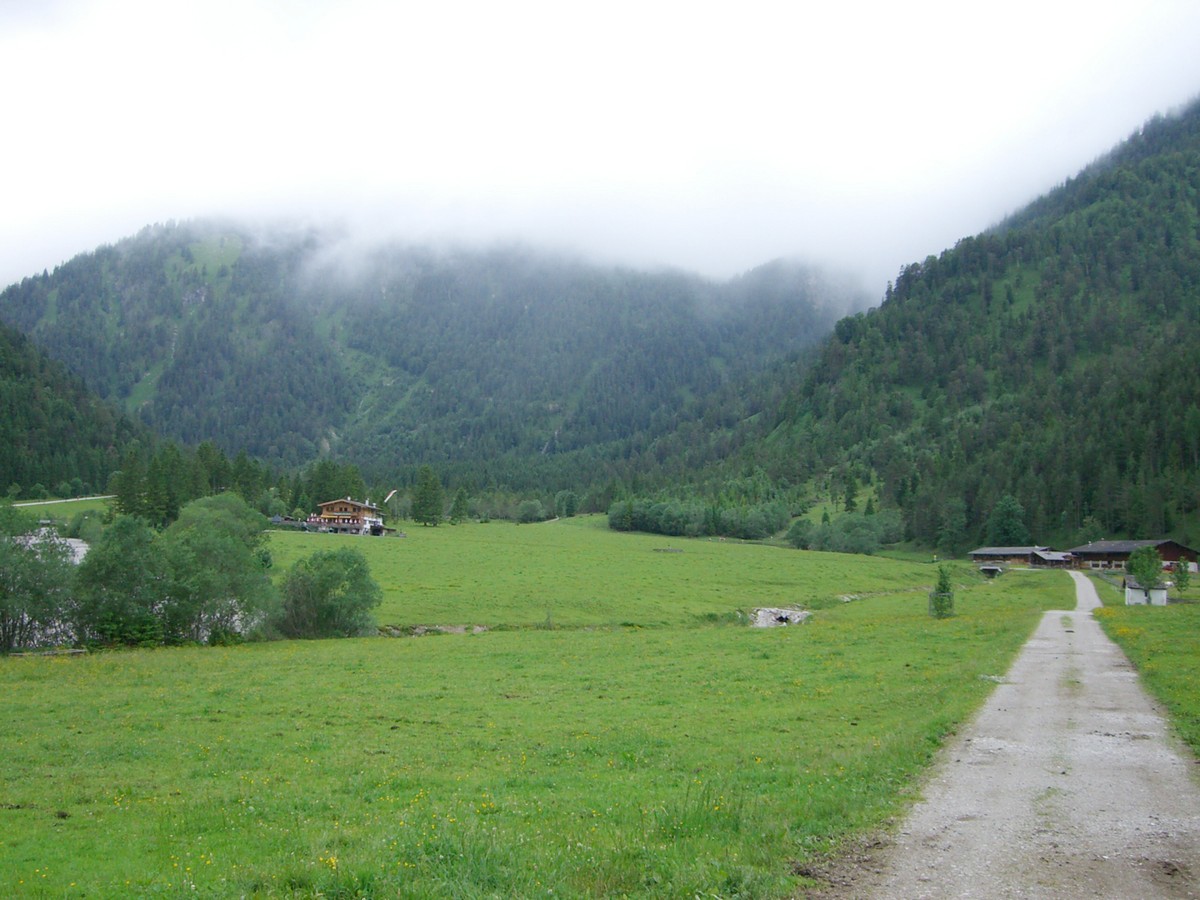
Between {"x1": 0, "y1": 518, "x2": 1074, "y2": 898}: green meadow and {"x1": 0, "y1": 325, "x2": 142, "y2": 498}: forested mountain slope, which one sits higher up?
{"x1": 0, "y1": 325, "x2": 142, "y2": 498}: forested mountain slope

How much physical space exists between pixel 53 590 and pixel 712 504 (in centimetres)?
15838

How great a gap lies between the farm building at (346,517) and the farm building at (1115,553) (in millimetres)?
120885

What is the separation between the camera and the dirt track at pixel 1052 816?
970 cm

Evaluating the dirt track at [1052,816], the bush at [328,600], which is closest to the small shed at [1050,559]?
the bush at [328,600]

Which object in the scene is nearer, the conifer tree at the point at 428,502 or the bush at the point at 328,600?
the bush at the point at 328,600

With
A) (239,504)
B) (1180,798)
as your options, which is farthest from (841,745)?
(239,504)

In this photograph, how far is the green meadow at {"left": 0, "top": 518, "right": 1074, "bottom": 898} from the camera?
34.2ft

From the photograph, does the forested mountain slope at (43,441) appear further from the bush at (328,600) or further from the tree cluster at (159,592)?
the bush at (328,600)

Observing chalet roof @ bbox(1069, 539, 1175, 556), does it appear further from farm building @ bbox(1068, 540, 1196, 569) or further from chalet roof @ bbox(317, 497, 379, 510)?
chalet roof @ bbox(317, 497, 379, 510)

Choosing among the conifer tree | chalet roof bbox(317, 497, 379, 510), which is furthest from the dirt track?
the conifer tree

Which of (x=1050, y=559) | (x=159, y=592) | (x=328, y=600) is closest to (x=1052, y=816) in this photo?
(x=328, y=600)

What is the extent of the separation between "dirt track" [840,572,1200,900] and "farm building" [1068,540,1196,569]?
114 m

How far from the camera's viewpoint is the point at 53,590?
4769cm

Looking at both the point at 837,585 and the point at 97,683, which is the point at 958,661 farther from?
the point at 837,585
